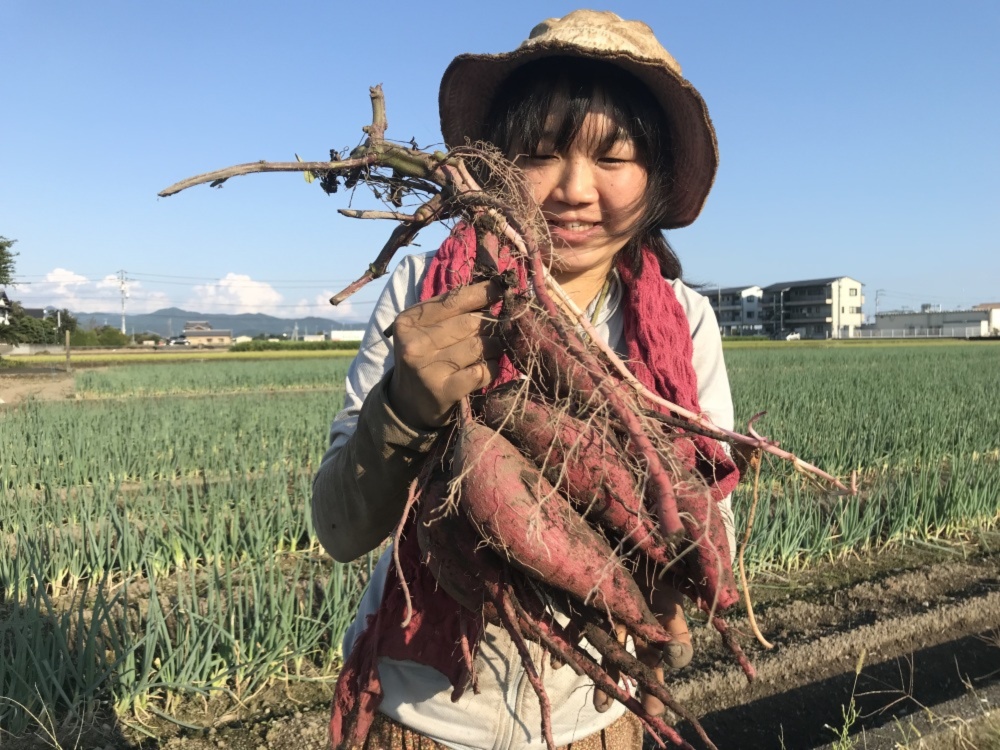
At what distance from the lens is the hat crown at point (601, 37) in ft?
3.71

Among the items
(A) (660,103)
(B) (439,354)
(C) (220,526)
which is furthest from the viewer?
(C) (220,526)

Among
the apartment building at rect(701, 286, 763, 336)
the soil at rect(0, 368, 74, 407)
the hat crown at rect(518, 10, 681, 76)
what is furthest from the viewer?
the apartment building at rect(701, 286, 763, 336)

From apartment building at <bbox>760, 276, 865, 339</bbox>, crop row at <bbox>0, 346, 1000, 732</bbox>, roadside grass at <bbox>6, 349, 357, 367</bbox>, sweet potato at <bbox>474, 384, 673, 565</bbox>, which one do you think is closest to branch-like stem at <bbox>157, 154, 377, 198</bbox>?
sweet potato at <bbox>474, 384, 673, 565</bbox>

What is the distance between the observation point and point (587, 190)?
1.19m

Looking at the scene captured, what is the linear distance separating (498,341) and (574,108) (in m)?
0.49

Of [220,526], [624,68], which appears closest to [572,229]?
[624,68]

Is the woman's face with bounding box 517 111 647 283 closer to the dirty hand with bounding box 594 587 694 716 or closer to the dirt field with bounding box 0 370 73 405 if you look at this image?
the dirty hand with bounding box 594 587 694 716

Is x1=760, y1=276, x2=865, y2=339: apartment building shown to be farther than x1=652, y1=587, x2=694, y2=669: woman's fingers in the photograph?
Yes

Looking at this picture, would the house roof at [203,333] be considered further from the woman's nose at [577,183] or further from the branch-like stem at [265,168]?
the woman's nose at [577,183]

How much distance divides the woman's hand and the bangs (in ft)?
1.30

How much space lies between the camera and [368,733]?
118cm

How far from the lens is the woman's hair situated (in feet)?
3.91

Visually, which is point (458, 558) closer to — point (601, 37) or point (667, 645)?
point (667, 645)

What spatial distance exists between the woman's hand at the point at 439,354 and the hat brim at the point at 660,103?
450 mm
